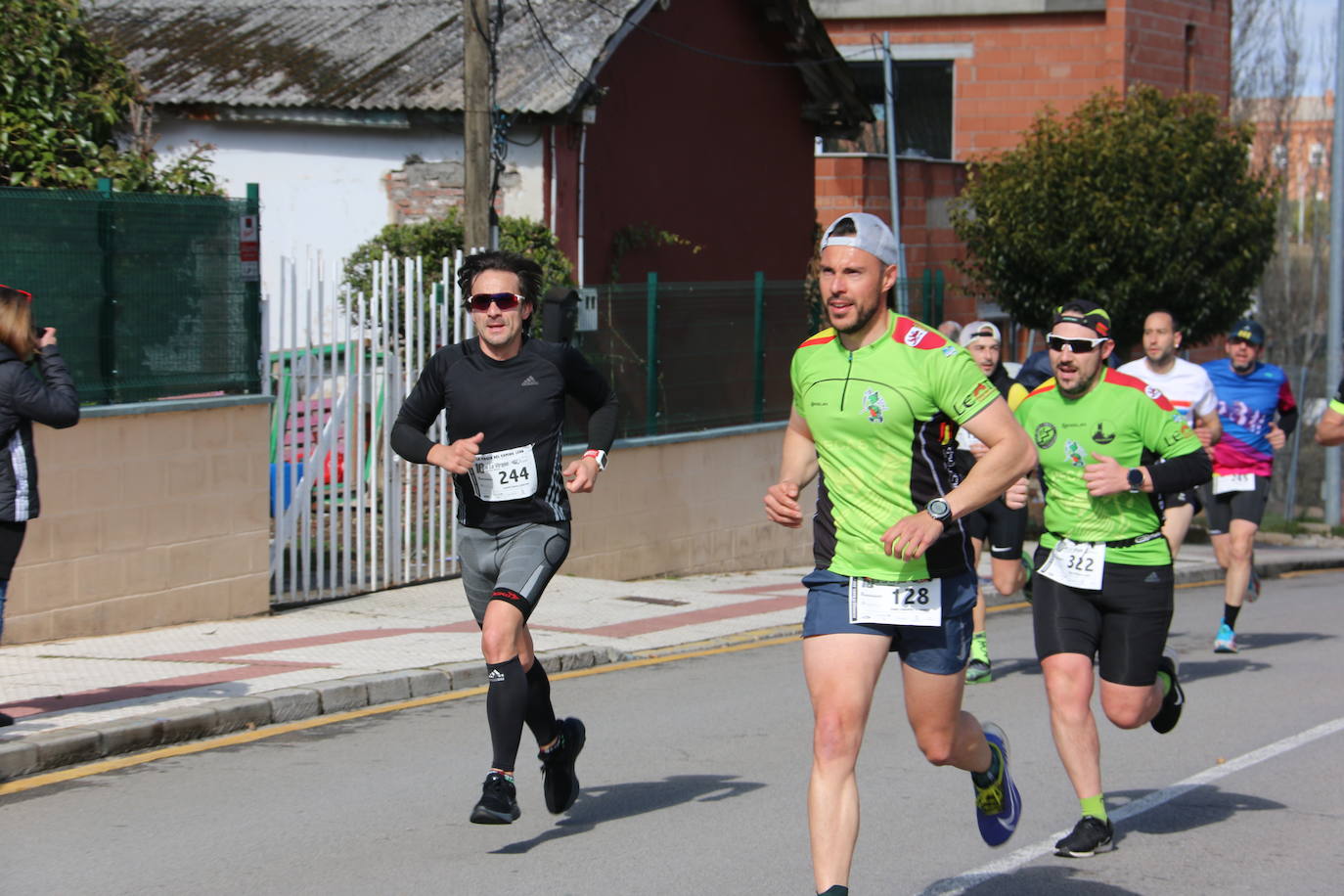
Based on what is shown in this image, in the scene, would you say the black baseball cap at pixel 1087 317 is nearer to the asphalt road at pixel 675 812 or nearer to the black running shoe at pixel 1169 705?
the black running shoe at pixel 1169 705

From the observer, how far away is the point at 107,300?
1062cm

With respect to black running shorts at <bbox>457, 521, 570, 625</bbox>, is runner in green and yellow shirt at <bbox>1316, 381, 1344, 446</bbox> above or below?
above

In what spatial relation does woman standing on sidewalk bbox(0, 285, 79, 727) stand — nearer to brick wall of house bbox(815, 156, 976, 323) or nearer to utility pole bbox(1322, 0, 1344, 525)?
brick wall of house bbox(815, 156, 976, 323)

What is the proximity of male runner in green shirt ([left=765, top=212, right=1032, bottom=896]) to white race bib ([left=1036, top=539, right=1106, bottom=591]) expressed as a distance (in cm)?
160

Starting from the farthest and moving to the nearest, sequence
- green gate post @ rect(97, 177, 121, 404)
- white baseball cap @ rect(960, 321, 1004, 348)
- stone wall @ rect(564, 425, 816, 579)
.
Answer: stone wall @ rect(564, 425, 816, 579), green gate post @ rect(97, 177, 121, 404), white baseball cap @ rect(960, 321, 1004, 348)

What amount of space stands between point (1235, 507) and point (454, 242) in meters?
7.85

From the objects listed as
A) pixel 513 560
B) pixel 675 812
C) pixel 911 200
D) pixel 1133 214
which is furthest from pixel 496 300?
pixel 911 200

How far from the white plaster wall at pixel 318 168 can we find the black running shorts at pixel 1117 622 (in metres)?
11.2

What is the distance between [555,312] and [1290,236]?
4370cm

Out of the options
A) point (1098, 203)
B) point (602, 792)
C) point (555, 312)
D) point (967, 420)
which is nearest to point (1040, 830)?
point (602, 792)

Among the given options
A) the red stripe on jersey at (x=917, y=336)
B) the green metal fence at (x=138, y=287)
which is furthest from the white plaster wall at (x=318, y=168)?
the red stripe on jersey at (x=917, y=336)

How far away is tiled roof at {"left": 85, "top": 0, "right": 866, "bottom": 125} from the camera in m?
16.9

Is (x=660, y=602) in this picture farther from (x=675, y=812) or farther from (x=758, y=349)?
(x=675, y=812)

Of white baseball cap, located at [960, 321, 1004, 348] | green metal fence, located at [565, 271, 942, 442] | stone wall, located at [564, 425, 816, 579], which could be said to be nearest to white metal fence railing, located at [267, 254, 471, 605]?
stone wall, located at [564, 425, 816, 579]
